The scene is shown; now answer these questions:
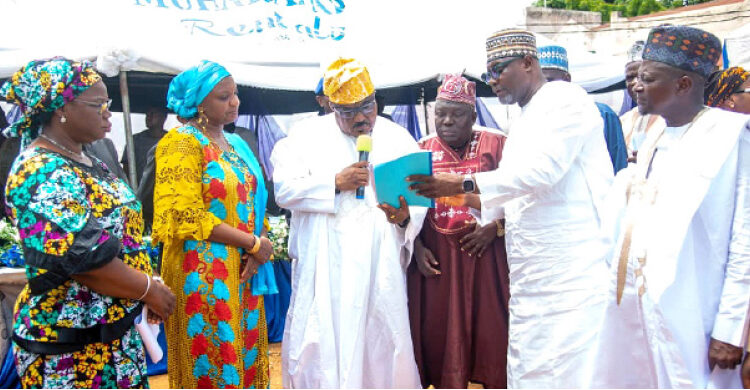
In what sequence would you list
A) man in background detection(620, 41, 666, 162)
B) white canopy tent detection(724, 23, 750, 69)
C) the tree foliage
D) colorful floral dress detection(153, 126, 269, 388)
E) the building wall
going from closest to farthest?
colorful floral dress detection(153, 126, 269, 388)
man in background detection(620, 41, 666, 162)
white canopy tent detection(724, 23, 750, 69)
the building wall
the tree foliage

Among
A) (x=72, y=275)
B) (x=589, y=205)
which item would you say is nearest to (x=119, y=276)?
(x=72, y=275)

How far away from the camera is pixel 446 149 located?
4.04 metres

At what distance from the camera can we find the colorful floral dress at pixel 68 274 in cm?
216

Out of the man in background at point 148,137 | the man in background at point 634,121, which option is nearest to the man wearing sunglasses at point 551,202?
the man in background at point 634,121

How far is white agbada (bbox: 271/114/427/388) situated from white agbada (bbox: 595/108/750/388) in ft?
5.21

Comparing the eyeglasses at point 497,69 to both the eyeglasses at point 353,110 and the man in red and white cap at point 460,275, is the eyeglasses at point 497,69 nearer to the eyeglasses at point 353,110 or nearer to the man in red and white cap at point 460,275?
the man in red and white cap at point 460,275

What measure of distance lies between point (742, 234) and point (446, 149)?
2064 mm

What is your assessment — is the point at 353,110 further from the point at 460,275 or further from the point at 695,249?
the point at 695,249

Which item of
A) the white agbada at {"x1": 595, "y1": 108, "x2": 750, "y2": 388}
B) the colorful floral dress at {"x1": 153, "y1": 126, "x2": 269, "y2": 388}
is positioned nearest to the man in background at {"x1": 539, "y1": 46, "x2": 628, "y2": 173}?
the white agbada at {"x1": 595, "y1": 108, "x2": 750, "y2": 388}

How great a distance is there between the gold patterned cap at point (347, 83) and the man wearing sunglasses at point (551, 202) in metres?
0.76

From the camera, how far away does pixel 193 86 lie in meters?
3.12

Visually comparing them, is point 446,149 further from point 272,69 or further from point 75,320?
point 272,69

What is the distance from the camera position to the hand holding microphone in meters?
3.61

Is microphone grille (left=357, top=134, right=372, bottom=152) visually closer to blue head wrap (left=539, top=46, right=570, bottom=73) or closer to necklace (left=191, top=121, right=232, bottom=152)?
necklace (left=191, top=121, right=232, bottom=152)
